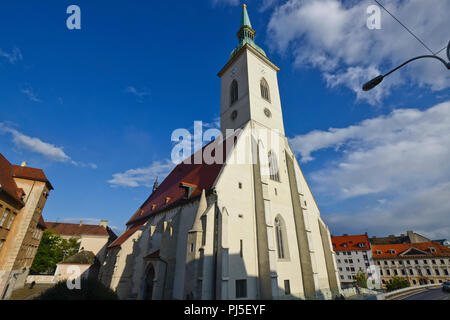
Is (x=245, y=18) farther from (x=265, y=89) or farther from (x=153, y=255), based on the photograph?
(x=153, y=255)

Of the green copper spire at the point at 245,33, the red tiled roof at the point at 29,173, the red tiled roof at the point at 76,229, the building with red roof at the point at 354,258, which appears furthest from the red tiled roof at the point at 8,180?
the building with red roof at the point at 354,258

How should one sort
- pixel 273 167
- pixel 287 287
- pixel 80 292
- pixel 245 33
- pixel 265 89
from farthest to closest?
1. pixel 245 33
2. pixel 265 89
3. pixel 273 167
4. pixel 287 287
5. pixel 80 292

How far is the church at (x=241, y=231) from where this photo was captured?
1334cm

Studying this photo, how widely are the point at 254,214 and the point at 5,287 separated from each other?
75.7ft

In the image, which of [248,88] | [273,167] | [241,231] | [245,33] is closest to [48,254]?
[241,231]

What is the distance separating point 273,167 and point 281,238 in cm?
635

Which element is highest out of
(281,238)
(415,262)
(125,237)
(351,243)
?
(351,243)

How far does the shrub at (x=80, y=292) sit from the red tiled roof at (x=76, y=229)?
4862 cm

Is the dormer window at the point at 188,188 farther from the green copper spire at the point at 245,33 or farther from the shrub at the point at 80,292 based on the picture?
the green copper spire at the point at 245,33

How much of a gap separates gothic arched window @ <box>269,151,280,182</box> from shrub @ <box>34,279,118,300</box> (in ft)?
47.1

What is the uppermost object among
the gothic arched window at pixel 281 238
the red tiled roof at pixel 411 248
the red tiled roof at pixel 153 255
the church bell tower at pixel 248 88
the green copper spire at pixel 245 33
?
the green copper spire at pixel 245 33

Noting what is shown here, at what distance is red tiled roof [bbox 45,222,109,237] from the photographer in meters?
51.3

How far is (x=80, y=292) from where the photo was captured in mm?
8891
